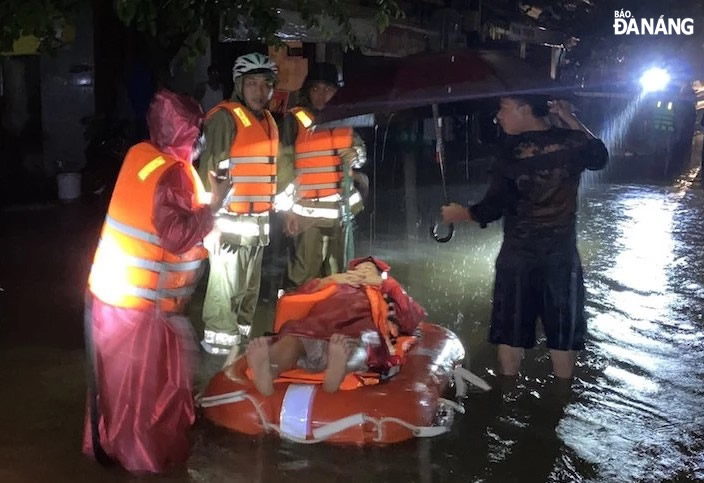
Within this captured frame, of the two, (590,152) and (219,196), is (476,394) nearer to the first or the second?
(590,152)

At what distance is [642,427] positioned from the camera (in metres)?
4.93

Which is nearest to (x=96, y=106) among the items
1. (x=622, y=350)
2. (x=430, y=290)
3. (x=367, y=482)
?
(x=430, y=290)

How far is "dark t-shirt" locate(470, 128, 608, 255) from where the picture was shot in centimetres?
513

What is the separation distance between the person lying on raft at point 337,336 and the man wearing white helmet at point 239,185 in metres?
0.97

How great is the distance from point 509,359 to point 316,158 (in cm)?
211

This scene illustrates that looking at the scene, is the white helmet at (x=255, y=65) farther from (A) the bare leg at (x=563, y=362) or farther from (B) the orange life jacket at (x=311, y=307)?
(A) the bare leg at (x=563, y=362)

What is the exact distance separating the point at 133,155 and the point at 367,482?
185cm

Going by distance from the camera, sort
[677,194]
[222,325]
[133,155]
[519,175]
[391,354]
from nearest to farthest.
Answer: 1. [133,155]
2. [391,354]
3. [519,175]
4. [222,325]
5. [677,194]

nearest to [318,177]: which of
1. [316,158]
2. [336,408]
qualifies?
[316,158]

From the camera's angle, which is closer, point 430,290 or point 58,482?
point 58,482

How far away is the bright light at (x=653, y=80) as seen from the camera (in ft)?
78.7

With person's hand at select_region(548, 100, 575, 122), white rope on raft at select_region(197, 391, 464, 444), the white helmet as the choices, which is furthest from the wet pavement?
the white helmet

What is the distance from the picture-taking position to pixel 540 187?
5.20 meters

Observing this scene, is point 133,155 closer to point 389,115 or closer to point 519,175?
point 519,175
